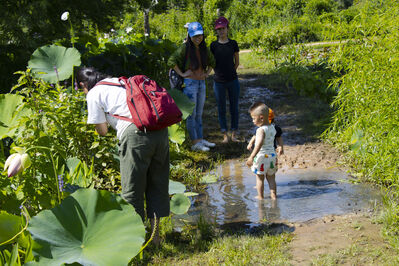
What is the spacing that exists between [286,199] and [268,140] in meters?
0.62

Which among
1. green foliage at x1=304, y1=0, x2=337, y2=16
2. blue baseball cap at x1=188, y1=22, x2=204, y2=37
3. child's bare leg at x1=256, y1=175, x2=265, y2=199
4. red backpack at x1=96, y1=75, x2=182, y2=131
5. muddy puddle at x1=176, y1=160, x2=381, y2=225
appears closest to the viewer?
red backpack at x1=96, y1=75, x2=182, y2=131

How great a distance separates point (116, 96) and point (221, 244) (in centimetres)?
127

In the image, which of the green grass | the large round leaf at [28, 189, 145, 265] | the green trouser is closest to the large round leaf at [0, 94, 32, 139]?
the green trouser

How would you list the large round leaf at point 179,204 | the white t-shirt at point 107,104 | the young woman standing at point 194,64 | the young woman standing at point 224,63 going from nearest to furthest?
the white t-shirt at point 107,104, the large round leaf at point 179,204, the young woman standing at point 194,64, the young woman standing at point 224,63

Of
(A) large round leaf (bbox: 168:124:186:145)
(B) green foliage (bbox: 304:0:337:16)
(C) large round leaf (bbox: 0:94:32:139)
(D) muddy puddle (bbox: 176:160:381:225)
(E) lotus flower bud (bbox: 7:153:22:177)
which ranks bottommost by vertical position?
(D) muddy puddle (bbox: 176:160:381:225)

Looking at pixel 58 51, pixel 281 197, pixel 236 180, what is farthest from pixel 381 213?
pixel 58 51

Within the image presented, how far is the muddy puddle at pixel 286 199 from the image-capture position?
12.9 feet

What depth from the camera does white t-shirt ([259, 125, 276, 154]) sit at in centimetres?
410

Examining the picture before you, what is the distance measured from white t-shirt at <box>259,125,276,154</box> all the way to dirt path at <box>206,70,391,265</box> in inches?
29.6

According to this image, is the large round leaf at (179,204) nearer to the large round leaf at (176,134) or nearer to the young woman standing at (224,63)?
the large round leaf at (176,134)

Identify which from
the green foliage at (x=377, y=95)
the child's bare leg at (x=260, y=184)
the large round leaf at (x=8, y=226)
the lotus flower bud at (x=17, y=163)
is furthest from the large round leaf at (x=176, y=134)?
the lotus flower bud at (x=17, y=163)

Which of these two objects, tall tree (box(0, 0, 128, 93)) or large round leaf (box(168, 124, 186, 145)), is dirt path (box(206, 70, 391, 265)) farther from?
tall tree (box(0, 0, 128, 93))

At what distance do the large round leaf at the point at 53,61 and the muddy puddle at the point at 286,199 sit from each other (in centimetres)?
181

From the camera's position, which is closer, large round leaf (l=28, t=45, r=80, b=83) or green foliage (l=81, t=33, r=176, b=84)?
large round leaf (l=28, t=45, r=80, b=83)
